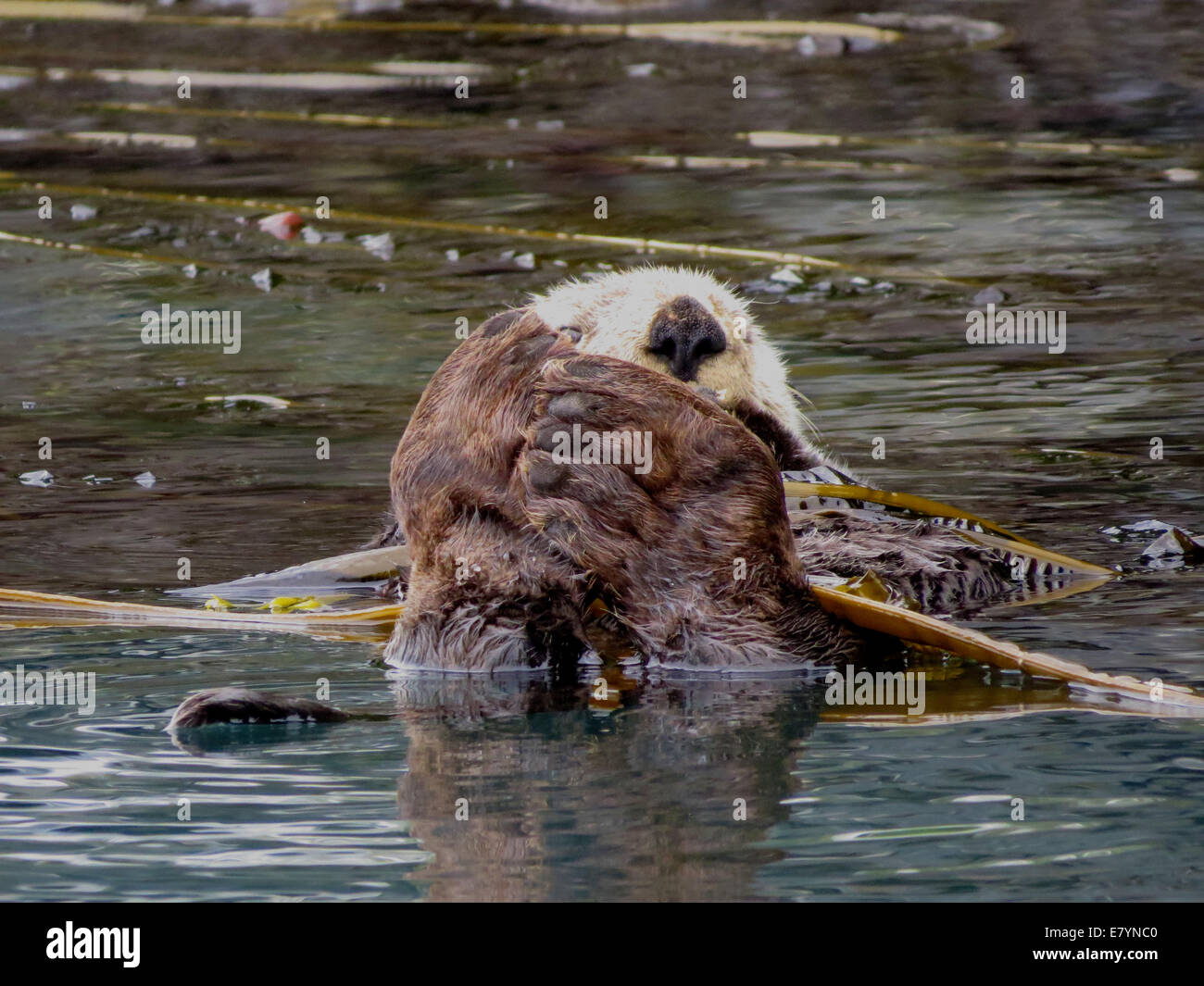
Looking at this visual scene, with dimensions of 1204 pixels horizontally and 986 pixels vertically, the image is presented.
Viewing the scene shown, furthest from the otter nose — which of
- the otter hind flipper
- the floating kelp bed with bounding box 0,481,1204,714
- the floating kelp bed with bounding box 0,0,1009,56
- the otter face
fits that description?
the floating kelp bed with bounding box 0,0,1009,56

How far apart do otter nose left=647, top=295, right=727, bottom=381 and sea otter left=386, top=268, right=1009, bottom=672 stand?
1.89ft

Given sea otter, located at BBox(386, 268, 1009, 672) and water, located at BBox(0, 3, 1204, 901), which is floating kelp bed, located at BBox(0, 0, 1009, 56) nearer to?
water, located at BBox(0, 3, 1204, 901)

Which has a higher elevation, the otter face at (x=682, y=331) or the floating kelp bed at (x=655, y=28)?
the floating kelp bed at (x=655, y=28)

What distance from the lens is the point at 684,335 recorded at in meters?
4.68

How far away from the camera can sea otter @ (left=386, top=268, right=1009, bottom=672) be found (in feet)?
12.3

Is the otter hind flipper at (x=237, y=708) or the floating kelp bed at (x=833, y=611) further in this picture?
the floating kelp bed at (x=833, y=611)

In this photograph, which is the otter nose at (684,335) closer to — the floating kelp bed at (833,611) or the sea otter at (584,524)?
the floating kelp bed at (833,611)

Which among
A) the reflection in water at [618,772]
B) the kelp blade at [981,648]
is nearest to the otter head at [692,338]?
the kelp blade at [981,648]

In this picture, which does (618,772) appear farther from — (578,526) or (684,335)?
(684,335)

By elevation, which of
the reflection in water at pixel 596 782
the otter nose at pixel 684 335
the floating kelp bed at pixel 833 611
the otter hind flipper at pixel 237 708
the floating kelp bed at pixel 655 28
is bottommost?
the reflection in water at pixel 596 782

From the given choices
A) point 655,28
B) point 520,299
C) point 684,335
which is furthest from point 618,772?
point 655,28

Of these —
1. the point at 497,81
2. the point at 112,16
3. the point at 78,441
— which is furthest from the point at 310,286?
the point at 112,16

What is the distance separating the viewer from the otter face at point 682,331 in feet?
15.4

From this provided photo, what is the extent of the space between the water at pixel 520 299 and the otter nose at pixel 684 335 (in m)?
0.96
